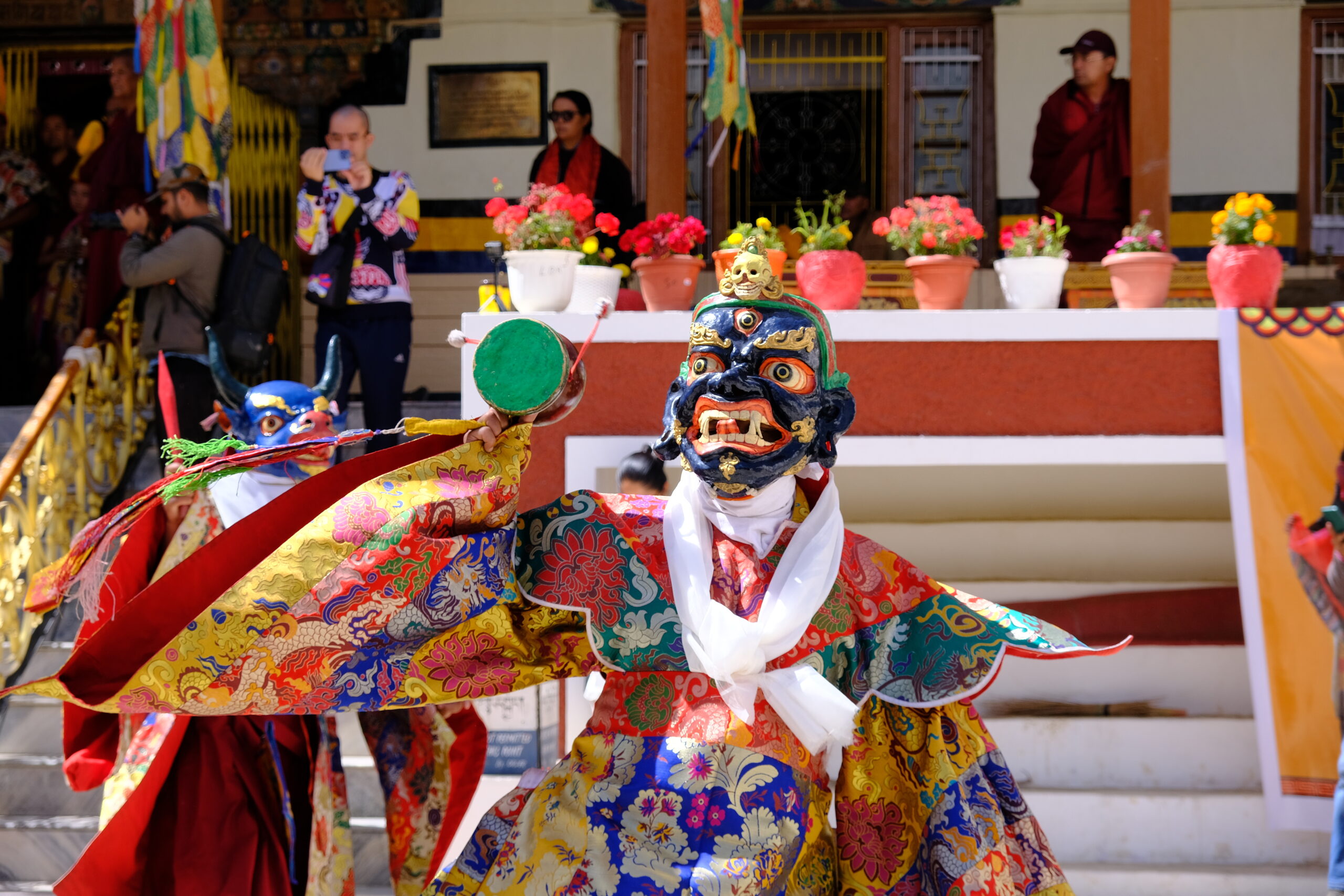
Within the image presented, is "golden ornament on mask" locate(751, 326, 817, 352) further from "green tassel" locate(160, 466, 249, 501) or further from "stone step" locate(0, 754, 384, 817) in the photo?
"stone step" locate(0, 754, 384, 817)

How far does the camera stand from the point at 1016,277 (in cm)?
495

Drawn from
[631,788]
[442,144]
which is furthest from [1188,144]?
[631,788]

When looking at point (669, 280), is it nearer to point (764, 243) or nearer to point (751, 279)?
point (764, 243)

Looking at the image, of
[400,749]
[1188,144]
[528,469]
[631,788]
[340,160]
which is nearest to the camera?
[631,788]

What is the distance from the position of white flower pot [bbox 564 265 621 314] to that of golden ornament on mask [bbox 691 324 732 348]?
2434mm

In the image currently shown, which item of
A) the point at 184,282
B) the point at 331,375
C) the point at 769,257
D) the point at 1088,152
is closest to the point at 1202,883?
the point at 769,257

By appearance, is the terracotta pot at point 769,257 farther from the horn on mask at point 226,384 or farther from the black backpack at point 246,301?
the black backpack at point 246,301

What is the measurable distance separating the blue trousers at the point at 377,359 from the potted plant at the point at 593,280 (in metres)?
0.86

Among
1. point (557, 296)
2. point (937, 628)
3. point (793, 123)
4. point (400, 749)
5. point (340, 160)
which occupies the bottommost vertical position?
point (400, 749)

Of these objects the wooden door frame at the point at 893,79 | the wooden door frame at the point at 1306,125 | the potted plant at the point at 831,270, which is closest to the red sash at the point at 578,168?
the wooden door frame at the point at 893,79

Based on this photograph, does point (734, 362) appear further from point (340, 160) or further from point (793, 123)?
point (793, 123)

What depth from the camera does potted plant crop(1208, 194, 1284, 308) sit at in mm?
4781

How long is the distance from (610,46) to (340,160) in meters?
2.60

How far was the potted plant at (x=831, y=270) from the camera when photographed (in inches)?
189
